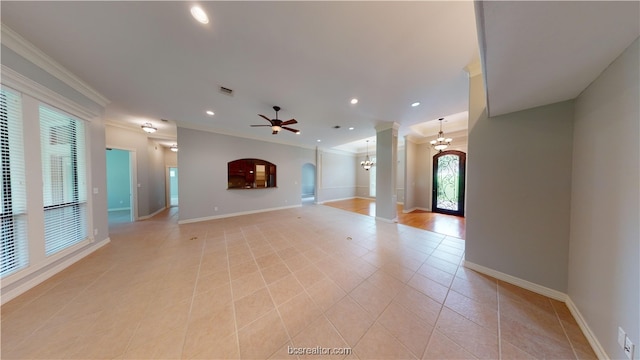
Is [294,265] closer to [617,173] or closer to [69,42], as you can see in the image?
[617,173]

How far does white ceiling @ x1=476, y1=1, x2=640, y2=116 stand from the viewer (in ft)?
3.06

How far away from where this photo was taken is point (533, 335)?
4.88ft

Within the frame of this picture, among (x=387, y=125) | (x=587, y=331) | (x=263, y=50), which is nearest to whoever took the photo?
(x=587, y=331)

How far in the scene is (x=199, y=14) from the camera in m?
1.64

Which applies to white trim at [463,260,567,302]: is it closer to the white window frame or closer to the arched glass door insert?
the arched glass door insert

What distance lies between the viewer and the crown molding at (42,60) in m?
1.91

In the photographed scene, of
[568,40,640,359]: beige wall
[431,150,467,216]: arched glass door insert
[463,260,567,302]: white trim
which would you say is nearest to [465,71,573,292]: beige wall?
[463,260,567,302]: white trim

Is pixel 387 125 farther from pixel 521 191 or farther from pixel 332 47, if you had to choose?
pixel 332 47

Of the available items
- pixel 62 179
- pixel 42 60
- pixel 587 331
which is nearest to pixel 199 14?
pixel 42 60

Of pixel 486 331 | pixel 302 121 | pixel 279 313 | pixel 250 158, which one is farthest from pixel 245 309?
pixel 250 158

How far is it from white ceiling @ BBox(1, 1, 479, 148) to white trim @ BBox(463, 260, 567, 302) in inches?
114

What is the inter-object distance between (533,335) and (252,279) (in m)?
2.90

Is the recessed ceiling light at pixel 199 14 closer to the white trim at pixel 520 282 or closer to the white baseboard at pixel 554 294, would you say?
the white baseboard at pixel 554 294

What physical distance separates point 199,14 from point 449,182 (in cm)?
769
